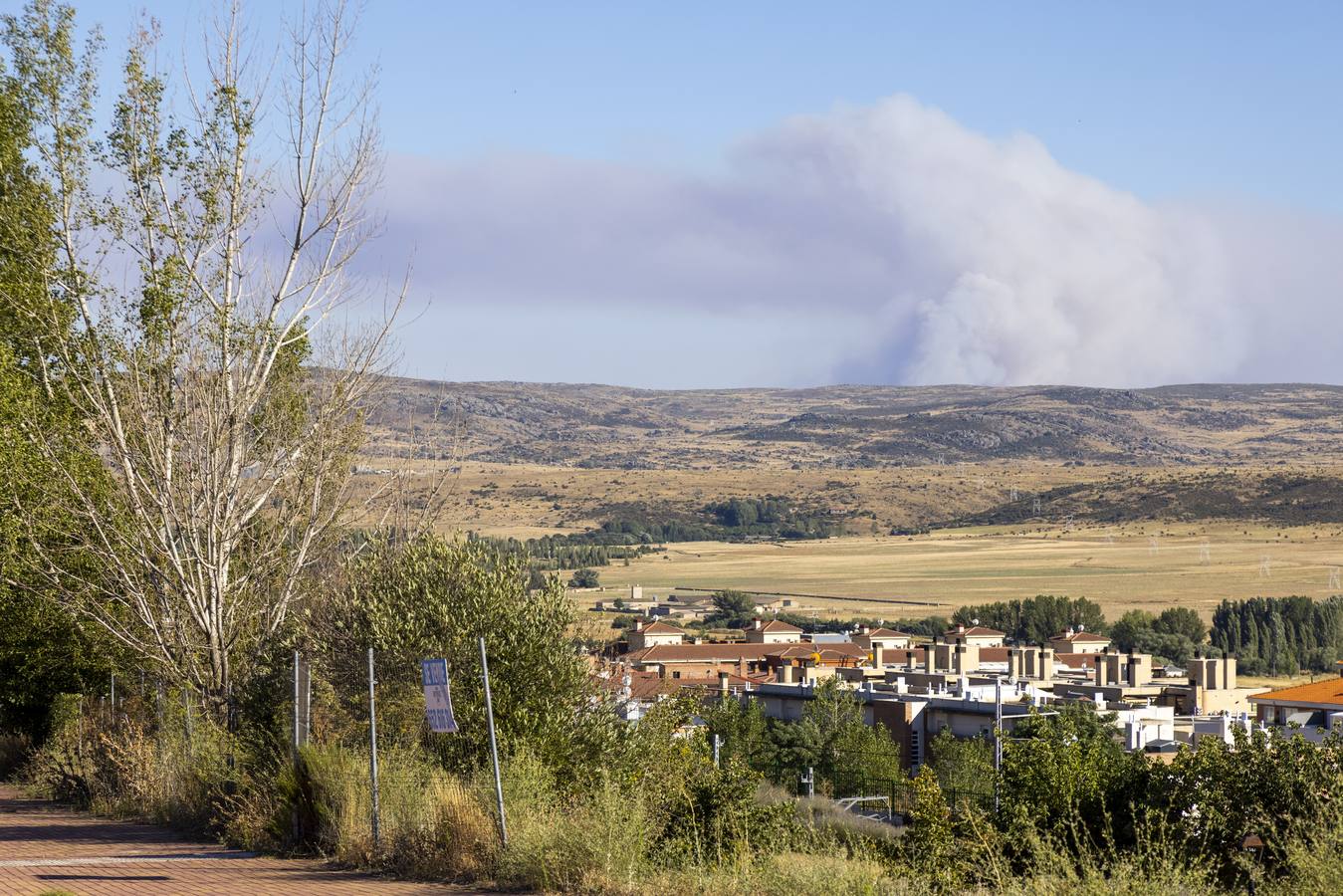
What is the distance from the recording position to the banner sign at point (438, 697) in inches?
506

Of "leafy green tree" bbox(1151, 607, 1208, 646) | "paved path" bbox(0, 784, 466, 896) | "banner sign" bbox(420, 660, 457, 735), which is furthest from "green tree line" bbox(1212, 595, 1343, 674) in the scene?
"banner sign" bbox(420, 660, 457, 735)

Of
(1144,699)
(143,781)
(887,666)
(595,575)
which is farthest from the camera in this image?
(595,575)

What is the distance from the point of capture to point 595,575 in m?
163

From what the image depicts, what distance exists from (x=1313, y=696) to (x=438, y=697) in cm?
5822

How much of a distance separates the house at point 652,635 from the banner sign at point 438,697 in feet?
265

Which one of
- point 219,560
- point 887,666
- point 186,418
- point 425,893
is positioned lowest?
point 887,666

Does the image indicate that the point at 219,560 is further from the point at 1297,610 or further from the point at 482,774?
the point at 1297,610

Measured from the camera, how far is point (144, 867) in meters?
14.3

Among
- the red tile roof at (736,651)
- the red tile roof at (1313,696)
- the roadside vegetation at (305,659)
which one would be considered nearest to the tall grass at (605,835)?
the roadside vegetation at (305,659)

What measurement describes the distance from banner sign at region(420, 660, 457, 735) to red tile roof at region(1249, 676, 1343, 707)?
55349 millimetres

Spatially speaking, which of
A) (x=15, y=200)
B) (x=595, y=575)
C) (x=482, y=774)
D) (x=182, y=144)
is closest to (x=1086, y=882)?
(x=482, y=774)

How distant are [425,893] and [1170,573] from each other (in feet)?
530

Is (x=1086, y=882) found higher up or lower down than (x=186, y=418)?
lower down

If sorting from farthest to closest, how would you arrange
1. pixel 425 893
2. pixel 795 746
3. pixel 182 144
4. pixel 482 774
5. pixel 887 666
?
pixel 887 666
pixel 795 746
pixel 182 144
pixel 482 774
pixel 425 893
